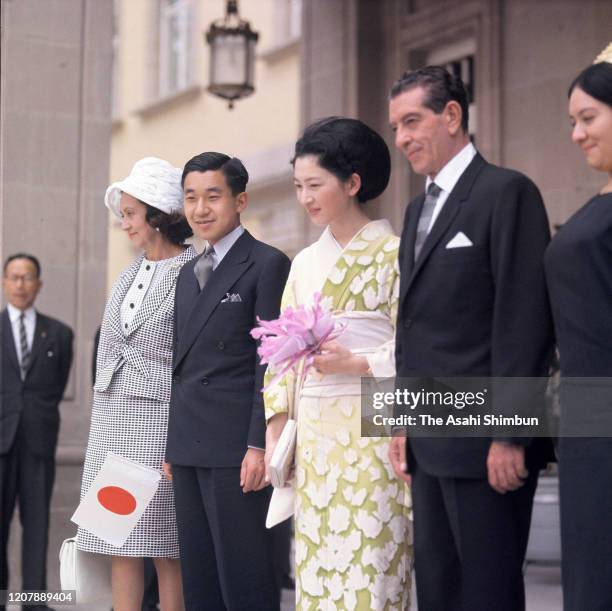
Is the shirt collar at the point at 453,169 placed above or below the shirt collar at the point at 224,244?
above

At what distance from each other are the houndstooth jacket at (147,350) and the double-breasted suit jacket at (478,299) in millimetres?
1530

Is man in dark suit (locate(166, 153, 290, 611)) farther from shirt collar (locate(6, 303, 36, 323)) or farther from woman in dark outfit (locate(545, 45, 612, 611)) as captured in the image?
shirt collar (locate(6, 303, 36, 323))

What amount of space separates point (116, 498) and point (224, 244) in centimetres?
104

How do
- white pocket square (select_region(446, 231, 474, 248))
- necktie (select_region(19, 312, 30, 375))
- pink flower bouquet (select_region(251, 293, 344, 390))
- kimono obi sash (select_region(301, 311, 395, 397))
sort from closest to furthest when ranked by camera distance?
white pocket square (select_region(446, 231, 474, 248)) → pink flower bouquet (select_region(251, 293, 344, 390)) → kimono obi sash (select_region(301, 311, 395, 397)) → necktie (select_region(19, 312, 30, 375))

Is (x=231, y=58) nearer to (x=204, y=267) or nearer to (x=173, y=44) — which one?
(x=204, y=267)

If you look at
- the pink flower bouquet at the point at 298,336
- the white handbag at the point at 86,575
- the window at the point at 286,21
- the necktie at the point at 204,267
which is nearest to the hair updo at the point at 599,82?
the pink flower bouquet at the point at 298,336

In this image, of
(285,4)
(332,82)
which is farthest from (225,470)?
(285,4)

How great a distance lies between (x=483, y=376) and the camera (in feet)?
13.2

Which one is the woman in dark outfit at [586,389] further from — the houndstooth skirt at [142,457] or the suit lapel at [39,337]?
the suit lapel at [39,337]

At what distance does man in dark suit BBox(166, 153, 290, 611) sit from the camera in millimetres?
4969

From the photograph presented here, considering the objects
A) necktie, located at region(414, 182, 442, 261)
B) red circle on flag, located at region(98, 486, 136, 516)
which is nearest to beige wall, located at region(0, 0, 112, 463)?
red circle on flag, located at region(98, 486, 136, 516)

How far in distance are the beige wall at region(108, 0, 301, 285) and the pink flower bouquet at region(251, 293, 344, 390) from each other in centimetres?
1484

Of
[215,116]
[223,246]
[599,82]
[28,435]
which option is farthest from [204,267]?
[215,116]

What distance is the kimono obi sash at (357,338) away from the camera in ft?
15.1
